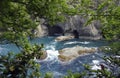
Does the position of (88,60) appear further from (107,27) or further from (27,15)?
(27,15)

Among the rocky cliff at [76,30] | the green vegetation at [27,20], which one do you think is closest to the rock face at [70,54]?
the rocky cliff at [76,30]

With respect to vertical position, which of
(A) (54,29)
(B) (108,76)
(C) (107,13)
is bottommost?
(A) (54,29)

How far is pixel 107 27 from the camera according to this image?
36.6ft

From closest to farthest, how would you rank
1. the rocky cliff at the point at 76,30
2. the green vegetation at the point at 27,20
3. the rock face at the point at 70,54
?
the green vegetation at the point at 27,20 < the rock face at the point at 70,54 < the rocky cliff at the point at 76,30

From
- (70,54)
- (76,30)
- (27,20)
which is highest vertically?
(27,20)

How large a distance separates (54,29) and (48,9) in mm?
48118

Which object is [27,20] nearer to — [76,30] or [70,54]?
[70,54]

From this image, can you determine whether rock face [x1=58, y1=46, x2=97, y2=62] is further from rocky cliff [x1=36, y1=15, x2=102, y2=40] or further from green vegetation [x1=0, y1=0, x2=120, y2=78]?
green vegetation [x1=0, y1=0, x2=120, y2=78]

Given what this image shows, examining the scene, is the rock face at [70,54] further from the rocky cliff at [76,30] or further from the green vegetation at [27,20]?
the green vegetation at [27,20]

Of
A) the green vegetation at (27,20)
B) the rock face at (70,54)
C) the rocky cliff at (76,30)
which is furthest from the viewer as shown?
the rocky cliff at (76,30)

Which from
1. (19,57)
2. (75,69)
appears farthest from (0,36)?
(75,69)

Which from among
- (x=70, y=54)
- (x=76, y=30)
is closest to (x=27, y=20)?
(x=70, y=54)

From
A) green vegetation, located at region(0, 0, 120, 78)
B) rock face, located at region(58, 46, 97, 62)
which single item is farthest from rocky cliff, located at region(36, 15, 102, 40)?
green vegetation, located at region(0, 0, 120, 78)

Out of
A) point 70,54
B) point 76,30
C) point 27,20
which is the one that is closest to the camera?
point 27,20
